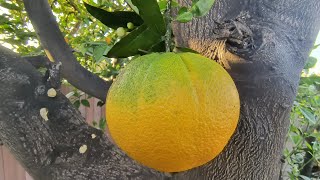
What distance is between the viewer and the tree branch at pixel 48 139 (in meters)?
0.94

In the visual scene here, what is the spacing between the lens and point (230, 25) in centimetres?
64

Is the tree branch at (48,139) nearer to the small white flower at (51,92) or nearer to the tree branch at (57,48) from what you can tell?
the small white flower at (51,92)

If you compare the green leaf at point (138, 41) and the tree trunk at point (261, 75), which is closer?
the green leaf at point (138, 41)

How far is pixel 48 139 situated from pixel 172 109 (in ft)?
1.88

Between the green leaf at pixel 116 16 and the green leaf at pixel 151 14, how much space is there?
0.06m

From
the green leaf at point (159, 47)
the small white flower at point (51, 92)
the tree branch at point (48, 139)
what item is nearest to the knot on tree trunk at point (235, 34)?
the green leaf at point (159, 47)

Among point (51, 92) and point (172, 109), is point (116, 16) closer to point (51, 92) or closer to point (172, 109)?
point (172, 109)

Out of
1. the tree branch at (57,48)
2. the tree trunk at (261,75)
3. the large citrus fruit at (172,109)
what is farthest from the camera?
the tree branch at (57,48)

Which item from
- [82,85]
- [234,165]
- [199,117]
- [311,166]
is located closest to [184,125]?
[199,117]

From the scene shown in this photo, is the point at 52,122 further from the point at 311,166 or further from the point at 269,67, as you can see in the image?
the point at 311,166

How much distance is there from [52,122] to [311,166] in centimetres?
148

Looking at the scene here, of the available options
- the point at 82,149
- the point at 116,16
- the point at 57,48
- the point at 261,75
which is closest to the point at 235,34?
the point at 261,75

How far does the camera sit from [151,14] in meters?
0.55

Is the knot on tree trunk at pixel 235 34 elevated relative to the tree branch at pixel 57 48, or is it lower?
elevated
